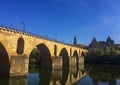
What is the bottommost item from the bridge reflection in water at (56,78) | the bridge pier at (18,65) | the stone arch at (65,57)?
the bridge reflection in water at (56,78)

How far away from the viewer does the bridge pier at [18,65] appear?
97.1 feet

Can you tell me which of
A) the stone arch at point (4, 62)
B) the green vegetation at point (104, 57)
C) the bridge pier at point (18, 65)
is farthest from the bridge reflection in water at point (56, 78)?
the green vegetation at point (104, 57)

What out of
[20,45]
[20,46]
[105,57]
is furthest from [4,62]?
[105,57]

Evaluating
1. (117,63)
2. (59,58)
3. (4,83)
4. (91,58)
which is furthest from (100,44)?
(4,83)

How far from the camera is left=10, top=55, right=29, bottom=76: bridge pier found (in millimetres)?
29594

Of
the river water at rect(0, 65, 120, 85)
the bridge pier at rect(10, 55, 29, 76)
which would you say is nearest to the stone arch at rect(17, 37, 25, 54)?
the bridge pier at rect(10, 55, 29, 76)

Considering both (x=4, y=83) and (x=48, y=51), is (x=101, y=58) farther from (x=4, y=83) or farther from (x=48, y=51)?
(x=4, y=83)

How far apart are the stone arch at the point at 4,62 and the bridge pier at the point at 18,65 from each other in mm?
787

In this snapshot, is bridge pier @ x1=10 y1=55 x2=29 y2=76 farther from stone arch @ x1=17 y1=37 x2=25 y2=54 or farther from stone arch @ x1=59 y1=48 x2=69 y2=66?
stone arch @ x1=59 y1=48 x2=69 y2=66

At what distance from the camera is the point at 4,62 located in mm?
30234

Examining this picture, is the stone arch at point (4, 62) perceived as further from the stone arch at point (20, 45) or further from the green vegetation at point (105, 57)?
the green vegetation at point (105, 57)

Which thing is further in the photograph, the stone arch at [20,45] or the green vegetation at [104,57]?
the green vegetation at [104,57]

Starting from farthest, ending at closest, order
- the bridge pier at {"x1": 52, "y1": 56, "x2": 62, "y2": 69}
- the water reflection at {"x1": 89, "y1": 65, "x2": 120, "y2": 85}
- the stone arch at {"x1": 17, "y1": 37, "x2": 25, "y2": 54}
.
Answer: the bridge pier at {"x1": 52, "y1": 56, "x2": 62, "y2": 69} < the stone arch at {"x1": 17, "y1": 37, "x2": 25, "y2": 54} < the water reflection at {"x1": 89, "y1": 65, "x2": 120, "y2": 85}

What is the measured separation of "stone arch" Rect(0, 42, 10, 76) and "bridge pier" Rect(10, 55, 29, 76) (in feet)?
2.58
